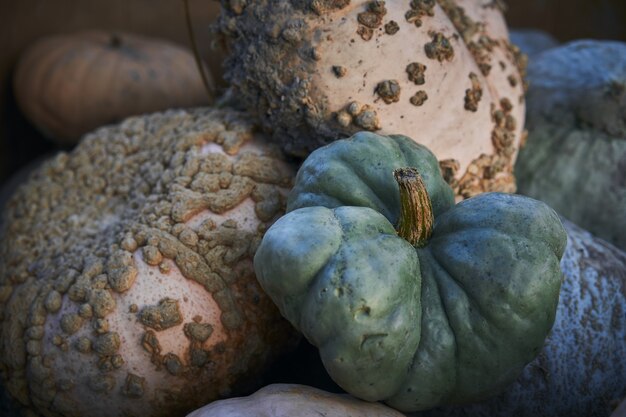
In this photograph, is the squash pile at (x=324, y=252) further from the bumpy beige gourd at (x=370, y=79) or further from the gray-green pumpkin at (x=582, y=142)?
the gray-green pumpkin at (x=582, y=142)

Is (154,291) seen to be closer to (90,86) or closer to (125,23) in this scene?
(90,86)

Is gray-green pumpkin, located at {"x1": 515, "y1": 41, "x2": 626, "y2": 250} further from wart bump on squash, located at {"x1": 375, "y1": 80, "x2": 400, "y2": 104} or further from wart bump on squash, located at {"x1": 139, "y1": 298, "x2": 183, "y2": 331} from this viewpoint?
wart bump on squash, located at {"x1": 139, "y1": 298, "x2": 183, "y2": 331}

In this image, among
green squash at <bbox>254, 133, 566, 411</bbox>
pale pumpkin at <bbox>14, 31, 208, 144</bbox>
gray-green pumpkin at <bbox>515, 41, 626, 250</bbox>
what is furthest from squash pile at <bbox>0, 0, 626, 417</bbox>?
pale pumpkin at <bbox>14, 31, 208, 144</bbox>

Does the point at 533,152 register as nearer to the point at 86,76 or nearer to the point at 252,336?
the point at 252,336

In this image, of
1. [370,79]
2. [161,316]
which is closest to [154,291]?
[161,316]

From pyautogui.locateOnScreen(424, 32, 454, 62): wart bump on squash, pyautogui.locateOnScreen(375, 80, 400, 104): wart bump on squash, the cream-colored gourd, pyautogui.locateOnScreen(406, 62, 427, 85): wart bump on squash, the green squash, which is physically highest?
pyautogui.locateOnScreen(424, 32, 454, 62): wart bump on squash

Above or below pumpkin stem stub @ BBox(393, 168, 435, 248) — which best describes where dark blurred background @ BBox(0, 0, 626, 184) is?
below
